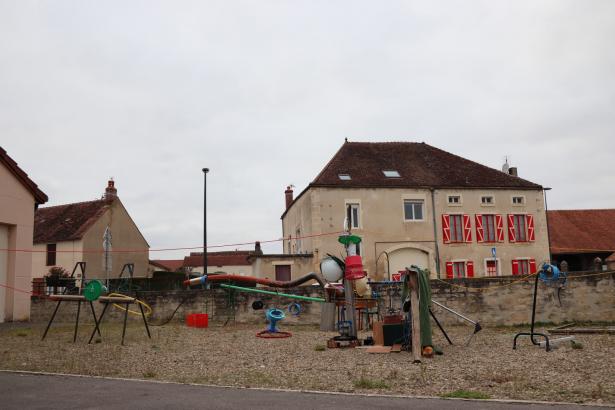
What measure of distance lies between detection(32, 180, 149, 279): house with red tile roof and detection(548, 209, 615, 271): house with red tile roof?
25.4 meters

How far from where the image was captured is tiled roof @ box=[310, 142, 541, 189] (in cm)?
3053

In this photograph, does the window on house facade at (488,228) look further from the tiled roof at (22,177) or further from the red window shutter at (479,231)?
the tiled roof at (22,177)

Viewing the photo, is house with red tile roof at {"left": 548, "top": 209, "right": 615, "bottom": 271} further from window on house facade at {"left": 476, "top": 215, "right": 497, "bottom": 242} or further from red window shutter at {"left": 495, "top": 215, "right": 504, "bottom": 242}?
window on house facade at {"left": 476, "top": 215, "right": 497, "bottom": 242}

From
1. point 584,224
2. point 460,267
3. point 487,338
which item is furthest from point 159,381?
point 584,224

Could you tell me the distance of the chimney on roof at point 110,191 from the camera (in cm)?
3525

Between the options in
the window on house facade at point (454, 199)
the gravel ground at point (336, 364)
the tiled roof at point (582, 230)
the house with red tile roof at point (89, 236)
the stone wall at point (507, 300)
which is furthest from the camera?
the tiled roof at point (582, 230)

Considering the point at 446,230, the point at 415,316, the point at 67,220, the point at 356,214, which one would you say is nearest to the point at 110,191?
the point at 67,220

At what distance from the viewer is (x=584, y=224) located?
37219 mm

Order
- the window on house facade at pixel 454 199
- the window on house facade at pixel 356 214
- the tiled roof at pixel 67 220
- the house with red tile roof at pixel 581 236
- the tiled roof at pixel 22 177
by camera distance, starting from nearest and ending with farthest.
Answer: the tiled roof at pixel 22 177 < the window on house facade at pixel 356 214 < the window on house facade at pixel 454 199 < the tiled roof at pixel 67 220 < the house with red tile roof at pixel 581 236

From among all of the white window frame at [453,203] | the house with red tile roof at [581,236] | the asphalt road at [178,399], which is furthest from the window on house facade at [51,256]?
the house with red tile roof at [581,236]

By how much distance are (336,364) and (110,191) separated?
29.4 m

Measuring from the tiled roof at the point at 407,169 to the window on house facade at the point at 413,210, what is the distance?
871 millimetres

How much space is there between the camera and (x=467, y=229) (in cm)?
3075

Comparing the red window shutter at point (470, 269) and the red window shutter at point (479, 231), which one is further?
the red window shutter at point (479, 231)
